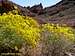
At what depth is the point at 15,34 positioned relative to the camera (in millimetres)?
9984

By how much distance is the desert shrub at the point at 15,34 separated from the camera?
31.8ft

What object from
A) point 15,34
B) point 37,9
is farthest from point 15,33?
point 37,9

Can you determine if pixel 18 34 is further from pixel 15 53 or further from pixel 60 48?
pixel 60 48

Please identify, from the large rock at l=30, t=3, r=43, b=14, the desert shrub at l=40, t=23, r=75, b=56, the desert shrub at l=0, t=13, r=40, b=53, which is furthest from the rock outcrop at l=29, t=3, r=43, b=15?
the desert shrub at l=40, t=23, r=75, b=56

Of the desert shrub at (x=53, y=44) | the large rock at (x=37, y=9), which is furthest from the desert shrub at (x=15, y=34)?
the large rock at (x=37, y=9)

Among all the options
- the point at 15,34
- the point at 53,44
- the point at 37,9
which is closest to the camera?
the point at 15,34

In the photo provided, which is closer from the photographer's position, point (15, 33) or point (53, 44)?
point (15, 33)

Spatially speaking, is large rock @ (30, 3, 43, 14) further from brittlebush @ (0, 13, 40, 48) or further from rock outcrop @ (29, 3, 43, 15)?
brittlebush @ (0, 13, 40, 48)

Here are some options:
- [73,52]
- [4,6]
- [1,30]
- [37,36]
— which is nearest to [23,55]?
[1,30]

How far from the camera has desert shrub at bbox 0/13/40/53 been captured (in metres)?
9.70

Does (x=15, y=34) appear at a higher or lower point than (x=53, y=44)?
higher

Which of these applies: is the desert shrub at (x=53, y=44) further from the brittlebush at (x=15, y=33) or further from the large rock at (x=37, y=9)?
the large rock at (x=37, y=9)

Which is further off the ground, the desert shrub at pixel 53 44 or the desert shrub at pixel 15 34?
the desert shrub at pixel 15 34

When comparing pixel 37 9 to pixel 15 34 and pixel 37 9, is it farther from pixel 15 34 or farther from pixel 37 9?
pixel 15 34
